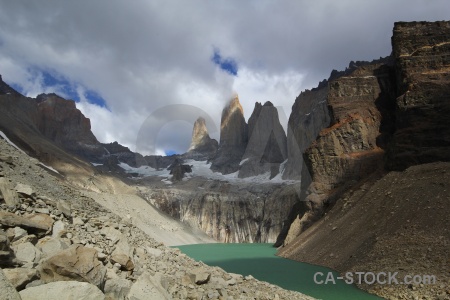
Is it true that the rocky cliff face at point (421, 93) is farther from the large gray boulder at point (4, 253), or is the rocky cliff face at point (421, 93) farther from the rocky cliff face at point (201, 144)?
the rocky cliff face at point (201, 144)

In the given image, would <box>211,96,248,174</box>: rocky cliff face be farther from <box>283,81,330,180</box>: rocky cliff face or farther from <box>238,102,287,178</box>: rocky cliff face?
<box>283,81,330,180</box>: rocky cliff face

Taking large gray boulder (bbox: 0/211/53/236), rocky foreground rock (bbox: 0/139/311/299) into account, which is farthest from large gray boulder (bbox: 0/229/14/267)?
large gray boulder (bbox: 0/211/53/236)

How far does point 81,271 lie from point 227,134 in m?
149

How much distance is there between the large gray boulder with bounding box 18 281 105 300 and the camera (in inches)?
199

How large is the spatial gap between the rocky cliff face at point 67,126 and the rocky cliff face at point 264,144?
73.5 m

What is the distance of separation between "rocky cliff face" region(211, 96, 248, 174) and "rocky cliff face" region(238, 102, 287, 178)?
5.16m

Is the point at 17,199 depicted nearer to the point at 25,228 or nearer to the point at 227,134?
the point at 25,228

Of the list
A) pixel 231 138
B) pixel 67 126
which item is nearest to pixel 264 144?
pixel 231 138

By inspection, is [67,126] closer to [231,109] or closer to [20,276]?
[231,109]

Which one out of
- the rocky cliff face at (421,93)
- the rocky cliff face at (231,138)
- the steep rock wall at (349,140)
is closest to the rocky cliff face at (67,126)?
the rocky cliff face at (231,138)

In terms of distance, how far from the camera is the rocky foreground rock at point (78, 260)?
547cm

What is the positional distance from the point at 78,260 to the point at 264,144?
13340 cm

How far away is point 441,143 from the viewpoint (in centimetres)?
3675

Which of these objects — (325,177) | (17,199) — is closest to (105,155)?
(325,177)
